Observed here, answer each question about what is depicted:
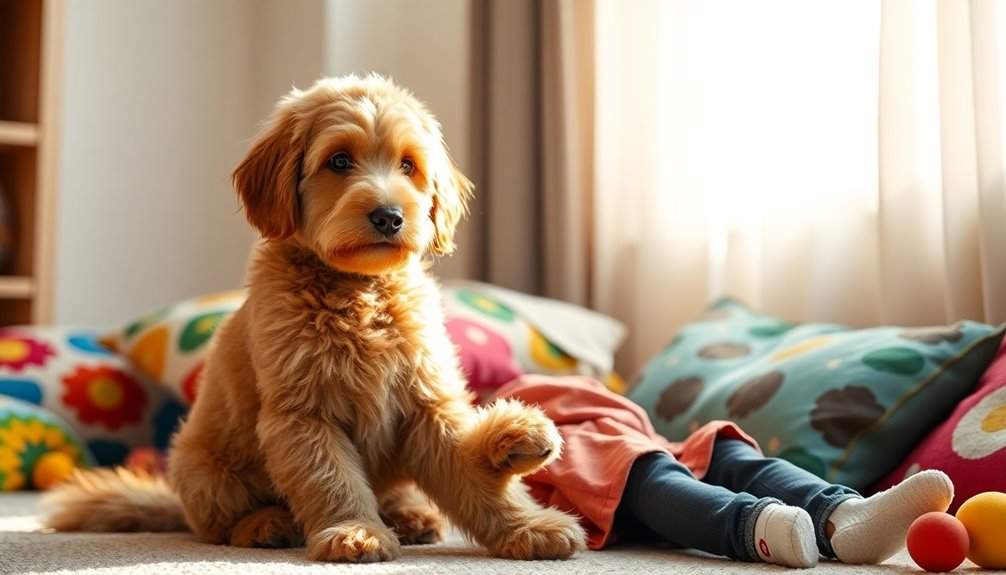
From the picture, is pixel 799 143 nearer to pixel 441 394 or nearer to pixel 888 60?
pixel 888 60

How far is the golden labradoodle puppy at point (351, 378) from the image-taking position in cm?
149

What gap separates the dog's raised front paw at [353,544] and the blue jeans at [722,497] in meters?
0.35

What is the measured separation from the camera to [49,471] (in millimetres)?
2543

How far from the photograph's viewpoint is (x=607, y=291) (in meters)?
3.15

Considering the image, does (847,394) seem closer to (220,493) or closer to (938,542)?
(938,542)

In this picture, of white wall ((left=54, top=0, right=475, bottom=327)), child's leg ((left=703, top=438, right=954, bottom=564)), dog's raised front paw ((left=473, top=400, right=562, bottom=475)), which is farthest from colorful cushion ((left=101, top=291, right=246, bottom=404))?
child's leg ((left=703, top=438, right=954, bottom=564))

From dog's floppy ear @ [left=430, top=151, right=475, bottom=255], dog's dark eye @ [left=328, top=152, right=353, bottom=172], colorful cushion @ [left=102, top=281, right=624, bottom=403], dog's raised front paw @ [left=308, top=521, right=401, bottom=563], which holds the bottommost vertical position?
dog's raised front paw @ [left=308, top=521, right=401, bottom=563]

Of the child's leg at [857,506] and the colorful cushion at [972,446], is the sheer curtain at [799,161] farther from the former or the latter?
the child's leg at [857,506]

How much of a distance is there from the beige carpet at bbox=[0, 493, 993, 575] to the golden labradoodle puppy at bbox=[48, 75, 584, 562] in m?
0.05

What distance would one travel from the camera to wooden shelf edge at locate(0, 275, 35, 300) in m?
3.29

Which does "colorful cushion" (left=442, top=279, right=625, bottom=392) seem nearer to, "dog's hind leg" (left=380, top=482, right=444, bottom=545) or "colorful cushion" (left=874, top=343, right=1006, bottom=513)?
"dog's hind leg" (left=380, top=482, right=444, bottom=545)

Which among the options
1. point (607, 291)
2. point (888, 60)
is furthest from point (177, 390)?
point (888, 60)

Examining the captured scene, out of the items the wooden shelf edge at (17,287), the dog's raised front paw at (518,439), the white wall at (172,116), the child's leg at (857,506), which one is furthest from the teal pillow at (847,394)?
the wooden shelf edge at (17,287)

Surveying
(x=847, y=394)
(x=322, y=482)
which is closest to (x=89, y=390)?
(x=322, y=482)
